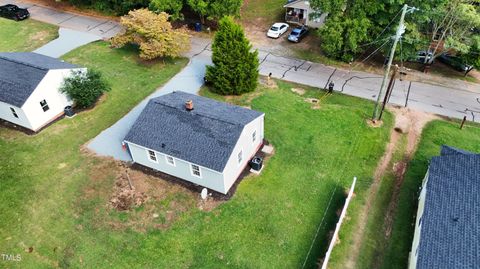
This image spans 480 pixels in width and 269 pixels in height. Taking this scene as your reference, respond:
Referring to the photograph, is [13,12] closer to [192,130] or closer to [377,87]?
[192,130]

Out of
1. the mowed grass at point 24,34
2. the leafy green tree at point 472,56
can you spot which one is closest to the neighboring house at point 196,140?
the leafy green tree at point 472,56

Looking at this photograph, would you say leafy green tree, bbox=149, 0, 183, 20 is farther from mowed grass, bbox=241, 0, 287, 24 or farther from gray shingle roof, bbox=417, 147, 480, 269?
gray shingle roof, bbox=417, 147, 480, 269

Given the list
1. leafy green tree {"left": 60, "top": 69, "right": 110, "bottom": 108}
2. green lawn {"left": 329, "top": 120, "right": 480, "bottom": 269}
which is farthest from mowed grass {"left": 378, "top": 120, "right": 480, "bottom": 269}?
leafy green tree {"left": 60, "top": 69, "right": 110, "bottom": 108}

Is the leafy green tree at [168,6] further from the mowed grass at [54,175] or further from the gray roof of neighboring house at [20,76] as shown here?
the gray roof of neighboring house at [20,76]

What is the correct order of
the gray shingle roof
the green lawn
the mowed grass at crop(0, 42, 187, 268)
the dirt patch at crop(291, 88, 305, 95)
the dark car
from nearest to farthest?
the gray shingle roof
the green lawn
the mowed grass at crop(0, 42, 187, 268)
the dirt patch at crop(291, 88, 305, 95)
the dark car

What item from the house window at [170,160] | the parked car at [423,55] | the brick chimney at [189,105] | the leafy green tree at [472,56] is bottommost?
the house window at [170,160]

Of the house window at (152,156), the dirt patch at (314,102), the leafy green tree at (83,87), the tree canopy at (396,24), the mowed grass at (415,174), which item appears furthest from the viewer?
the tree canopy at (396,24)
